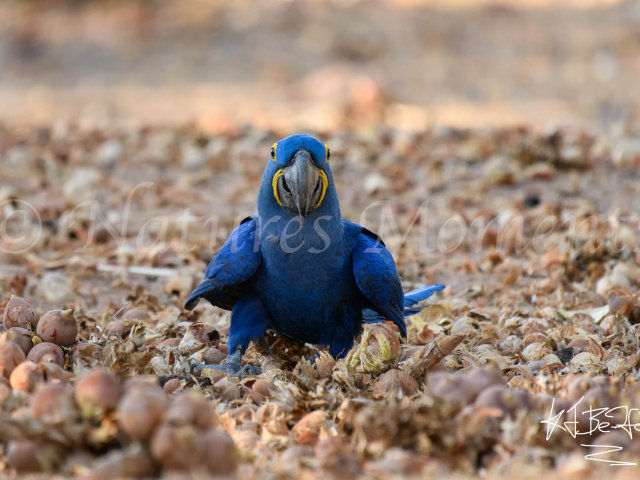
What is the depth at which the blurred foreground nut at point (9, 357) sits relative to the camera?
258 cm

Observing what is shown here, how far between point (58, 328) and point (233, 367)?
2.69 feet

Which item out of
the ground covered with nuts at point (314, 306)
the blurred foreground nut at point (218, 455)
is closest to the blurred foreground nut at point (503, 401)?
the ground covered with nuts at point (314, 306)

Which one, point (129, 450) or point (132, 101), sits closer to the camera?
point (129, 450)

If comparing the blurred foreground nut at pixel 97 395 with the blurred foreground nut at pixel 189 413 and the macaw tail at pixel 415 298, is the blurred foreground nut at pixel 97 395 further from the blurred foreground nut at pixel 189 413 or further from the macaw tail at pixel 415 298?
the macaw tail at pixel 415 298

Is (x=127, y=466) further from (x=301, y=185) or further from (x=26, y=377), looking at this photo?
(x=301, y=185)

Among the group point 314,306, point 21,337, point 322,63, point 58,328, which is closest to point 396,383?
point 314,306

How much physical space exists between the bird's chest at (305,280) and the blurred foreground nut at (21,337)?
1.04 meters

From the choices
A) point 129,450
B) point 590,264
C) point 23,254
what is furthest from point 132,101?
point 129,450

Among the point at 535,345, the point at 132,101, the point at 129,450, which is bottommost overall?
the point at 535,345

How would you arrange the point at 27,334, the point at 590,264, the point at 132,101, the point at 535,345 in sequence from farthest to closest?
1. the point at 132,101
2. the point at 590,264
3. the point at 535,345
4. the point at 27,334

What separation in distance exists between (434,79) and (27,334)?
972 cm

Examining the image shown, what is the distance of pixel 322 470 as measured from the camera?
2.08 meters

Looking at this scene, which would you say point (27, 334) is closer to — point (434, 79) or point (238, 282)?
point (238, 282)

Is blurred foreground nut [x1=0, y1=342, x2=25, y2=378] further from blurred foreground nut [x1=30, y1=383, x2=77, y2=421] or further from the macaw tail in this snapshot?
the macaw tail
